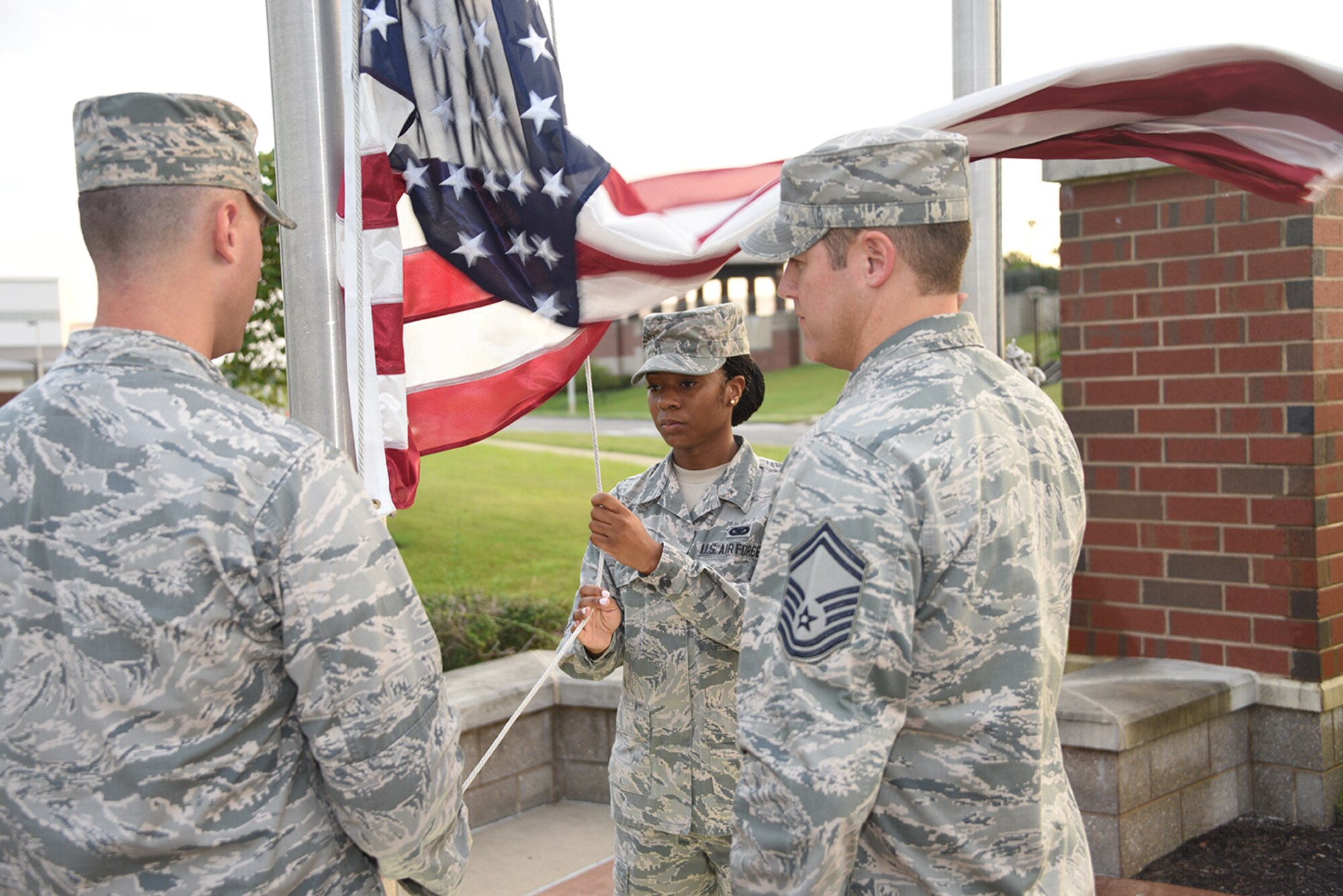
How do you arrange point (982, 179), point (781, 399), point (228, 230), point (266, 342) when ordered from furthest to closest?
point (781, 399)
point (266, 342)
point (982, 179)
point (228, 230)

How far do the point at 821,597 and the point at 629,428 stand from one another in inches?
773

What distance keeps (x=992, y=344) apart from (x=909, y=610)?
2.28 m

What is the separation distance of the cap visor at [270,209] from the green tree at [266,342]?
488cm

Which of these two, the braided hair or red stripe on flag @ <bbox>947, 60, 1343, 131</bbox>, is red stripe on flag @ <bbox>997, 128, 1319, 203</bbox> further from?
the braided hair

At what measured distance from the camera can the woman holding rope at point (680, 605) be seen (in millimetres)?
3053

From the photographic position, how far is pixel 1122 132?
345 cm

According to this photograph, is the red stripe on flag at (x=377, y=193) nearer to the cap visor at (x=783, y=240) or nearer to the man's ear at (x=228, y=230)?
the man's ear at (x=228, y=230)

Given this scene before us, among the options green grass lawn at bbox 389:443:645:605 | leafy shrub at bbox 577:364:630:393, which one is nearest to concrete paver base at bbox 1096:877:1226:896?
green grass lawn at bbox 389:443:645:605

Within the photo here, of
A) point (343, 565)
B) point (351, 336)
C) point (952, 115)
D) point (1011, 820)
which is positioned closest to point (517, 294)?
point (351, 336)

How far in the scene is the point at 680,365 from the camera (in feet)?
10.9

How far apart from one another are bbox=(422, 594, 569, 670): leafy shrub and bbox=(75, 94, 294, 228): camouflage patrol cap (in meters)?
4.58

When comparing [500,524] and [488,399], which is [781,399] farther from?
[488,399]

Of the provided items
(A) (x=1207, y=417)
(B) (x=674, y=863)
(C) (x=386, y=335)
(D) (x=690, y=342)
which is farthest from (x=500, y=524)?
(C) (x=386, y=335)

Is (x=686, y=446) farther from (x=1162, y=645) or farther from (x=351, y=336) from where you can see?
(x=1162, y=645)
